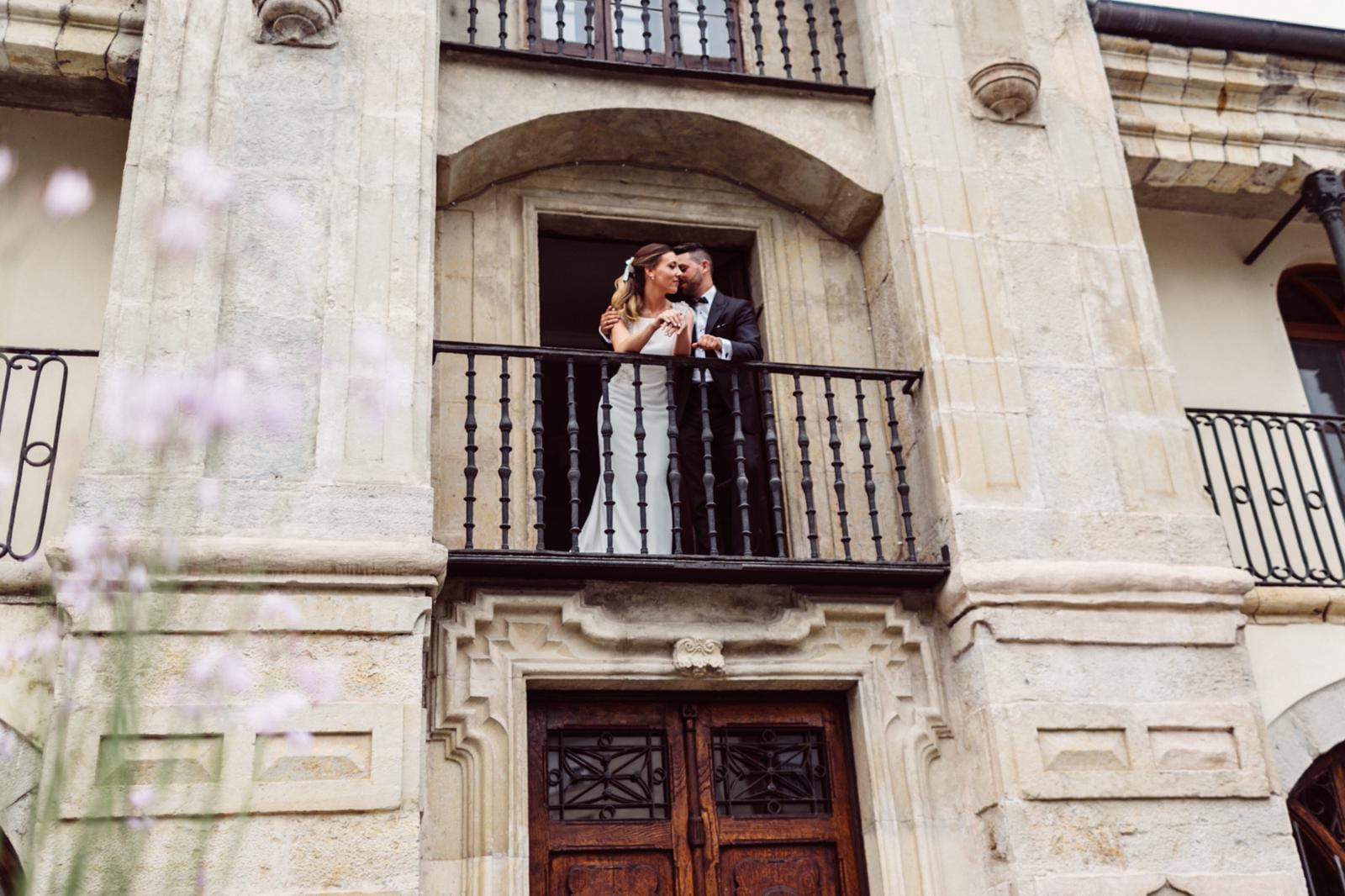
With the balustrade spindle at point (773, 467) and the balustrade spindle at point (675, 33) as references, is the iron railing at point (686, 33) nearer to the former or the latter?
the balustrade spindle at point (675, 33)

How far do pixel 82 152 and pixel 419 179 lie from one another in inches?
92.3

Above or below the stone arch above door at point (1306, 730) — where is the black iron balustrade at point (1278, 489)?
above

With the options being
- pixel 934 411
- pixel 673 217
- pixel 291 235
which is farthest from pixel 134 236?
pixel 934 411

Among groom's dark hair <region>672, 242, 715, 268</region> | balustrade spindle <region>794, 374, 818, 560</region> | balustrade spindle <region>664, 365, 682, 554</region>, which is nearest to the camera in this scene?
balustrade spindle <region>664, 365, 682, 554</region>

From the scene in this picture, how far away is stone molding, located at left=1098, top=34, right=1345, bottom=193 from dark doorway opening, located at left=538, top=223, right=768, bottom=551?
99.1 inches

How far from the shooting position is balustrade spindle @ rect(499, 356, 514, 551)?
5.91 metres

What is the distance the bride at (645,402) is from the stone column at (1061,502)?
1.24 meters

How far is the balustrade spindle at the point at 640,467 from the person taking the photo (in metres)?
6.07

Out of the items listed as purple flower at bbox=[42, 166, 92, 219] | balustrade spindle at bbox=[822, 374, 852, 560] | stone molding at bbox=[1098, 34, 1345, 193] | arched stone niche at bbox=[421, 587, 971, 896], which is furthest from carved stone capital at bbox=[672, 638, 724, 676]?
purple flower at bbox=[42, 166, 92, 219]

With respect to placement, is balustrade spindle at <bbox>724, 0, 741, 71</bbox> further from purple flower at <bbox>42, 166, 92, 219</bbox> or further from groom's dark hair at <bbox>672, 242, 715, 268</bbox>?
purple flower at <bbox>42, 166, 92, 219</bbox>

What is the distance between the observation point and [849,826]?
244 inches

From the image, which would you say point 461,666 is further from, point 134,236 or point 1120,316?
point 1120,316

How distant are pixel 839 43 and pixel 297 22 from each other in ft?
10.3

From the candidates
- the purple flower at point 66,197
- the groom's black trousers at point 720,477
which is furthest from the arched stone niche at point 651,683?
the purple flower at point 66,197
